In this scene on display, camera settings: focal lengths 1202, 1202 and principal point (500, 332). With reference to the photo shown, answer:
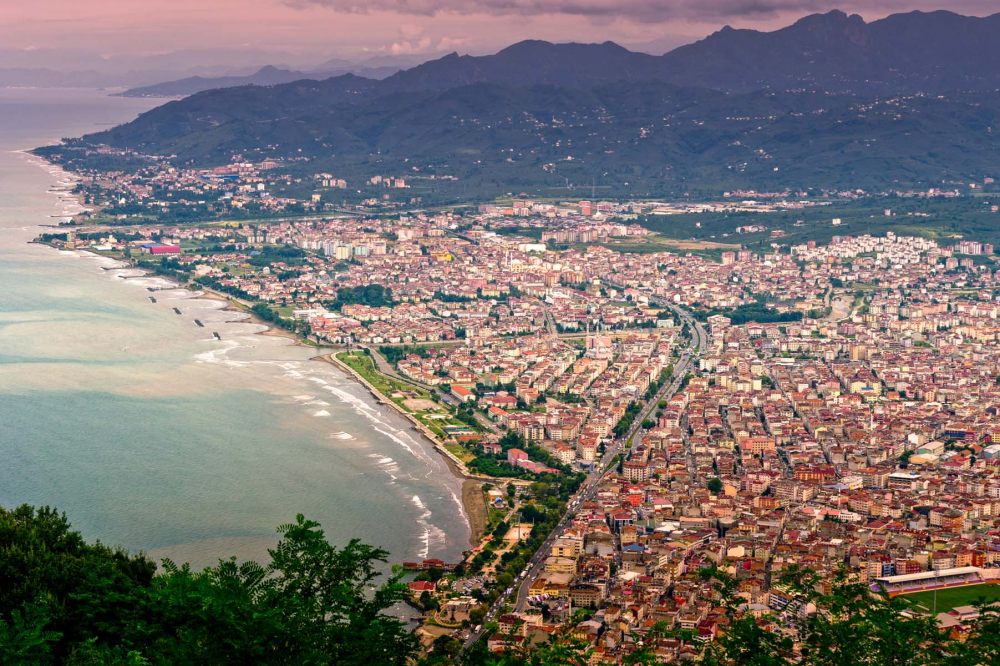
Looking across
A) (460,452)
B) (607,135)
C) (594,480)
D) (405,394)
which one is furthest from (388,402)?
(607,135)

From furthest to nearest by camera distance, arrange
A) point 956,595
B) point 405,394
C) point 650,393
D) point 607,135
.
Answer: point 607,135 < point 650,393 < point 405,394 < point 956,595

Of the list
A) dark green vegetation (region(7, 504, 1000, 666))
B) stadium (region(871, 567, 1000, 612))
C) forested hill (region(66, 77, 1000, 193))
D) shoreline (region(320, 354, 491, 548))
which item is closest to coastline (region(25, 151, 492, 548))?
shoreline (region(320, 354, 491, 548))

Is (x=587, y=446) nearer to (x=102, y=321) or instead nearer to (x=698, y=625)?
(x=698, y=625)

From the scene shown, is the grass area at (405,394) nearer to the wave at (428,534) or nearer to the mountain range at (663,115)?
the wave at (428,534)

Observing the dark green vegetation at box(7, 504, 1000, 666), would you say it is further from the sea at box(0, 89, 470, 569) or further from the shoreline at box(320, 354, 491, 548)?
the shoreline at box(320, 354, 491, 548)

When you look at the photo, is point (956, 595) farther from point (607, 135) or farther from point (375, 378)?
point (607, 135)

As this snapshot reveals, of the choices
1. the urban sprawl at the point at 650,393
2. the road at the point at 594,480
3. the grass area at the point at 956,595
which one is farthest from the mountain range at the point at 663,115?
the grass area at the point at 956,595

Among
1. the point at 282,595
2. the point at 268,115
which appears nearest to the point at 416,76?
the point at 268,115
